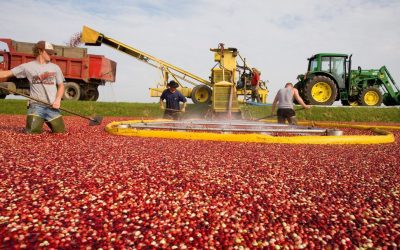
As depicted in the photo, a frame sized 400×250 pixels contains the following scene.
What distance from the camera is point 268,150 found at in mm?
4828

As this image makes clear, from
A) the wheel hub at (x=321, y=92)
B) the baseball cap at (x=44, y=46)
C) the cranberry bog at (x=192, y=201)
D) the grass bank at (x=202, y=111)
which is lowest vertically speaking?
the cranberry bog at (x=192, y=201)

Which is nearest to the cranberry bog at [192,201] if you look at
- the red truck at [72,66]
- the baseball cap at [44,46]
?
the baseball cap at [44,46]

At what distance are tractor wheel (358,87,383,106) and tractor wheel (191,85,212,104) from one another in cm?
776

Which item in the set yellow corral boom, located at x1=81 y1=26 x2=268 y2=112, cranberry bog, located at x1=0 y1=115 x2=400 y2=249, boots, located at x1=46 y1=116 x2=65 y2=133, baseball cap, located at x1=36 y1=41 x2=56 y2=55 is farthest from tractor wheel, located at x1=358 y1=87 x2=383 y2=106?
baseball cap, located at x1=36 y1=41 x2=56 y2=55

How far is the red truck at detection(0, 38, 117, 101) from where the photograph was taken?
1647 centimetres

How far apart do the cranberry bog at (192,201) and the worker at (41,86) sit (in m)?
1.69

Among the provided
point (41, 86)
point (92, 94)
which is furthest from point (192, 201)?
point (92, 94)

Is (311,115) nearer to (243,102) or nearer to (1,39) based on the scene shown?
(243,102)

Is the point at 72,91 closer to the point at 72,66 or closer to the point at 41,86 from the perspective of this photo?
the point at 72,66

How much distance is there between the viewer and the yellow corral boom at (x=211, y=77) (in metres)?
13.2

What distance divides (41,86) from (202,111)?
10172 mm

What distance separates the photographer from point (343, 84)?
14945 mm

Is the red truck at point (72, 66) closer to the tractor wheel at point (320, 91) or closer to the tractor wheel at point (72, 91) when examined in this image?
the tractor wheel at point (72, 91)

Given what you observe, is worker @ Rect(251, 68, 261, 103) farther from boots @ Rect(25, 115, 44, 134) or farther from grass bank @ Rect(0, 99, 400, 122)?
boots @ Rect(25, 115, 44, 134)
